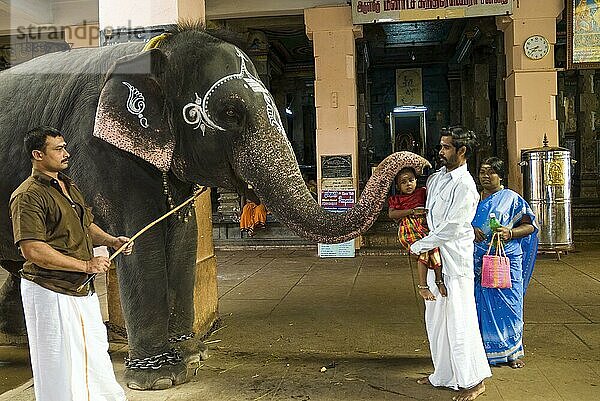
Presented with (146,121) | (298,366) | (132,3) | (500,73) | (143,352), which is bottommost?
(298,366)

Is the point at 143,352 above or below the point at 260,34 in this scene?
below

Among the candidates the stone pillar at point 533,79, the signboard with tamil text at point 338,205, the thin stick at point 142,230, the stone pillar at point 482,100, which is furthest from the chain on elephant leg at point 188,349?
the stone pillar at point 482,100

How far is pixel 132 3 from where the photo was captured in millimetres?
4824

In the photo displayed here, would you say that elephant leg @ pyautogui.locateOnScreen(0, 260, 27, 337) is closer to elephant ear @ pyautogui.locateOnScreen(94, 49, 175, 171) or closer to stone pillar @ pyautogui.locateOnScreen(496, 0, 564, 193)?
elephant ear @ pyautogui.locateOnScreen(94, 49, 175, 171)

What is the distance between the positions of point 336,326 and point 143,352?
7.22ft

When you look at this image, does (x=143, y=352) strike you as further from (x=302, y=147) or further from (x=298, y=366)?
(x=302, y=147)

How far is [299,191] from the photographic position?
3.46m

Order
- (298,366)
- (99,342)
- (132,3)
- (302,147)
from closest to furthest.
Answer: (99,342), (298,366), (132,3), (302,147)

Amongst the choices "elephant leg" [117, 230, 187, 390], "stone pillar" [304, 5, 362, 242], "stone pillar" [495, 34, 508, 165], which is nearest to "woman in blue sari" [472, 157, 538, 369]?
"elephant leg" [117, 230, 187, 390]

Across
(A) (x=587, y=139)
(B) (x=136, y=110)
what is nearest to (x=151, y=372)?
(B) (x=136, y=110)

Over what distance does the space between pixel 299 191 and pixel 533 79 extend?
24.7ft

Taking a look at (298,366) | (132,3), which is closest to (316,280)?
(298,366)

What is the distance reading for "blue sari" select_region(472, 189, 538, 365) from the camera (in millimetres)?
4422

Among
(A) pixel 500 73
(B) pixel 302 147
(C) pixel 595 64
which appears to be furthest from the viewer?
(B) pixel 302 147
